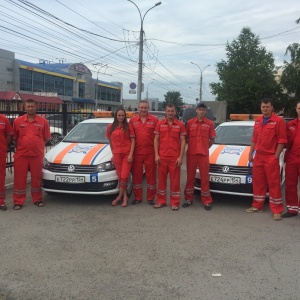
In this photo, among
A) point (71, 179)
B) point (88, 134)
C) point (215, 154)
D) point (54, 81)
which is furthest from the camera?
point (54, 81)

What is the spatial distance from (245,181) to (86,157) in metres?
2.75

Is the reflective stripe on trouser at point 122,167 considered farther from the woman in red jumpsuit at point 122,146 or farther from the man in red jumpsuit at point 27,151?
the man in red jumpsuit at point 27,151

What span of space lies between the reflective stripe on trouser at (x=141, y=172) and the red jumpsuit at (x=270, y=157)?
1.71 metres

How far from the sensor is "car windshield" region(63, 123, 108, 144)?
6.98 meters

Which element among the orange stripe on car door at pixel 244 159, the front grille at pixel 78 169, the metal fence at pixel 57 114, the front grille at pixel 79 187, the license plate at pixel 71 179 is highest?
the metal fence at pixel 57 114

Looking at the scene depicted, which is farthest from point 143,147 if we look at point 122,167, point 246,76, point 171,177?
point 246,76

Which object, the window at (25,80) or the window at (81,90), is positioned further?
the window at (81,90)

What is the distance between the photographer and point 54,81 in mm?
68375

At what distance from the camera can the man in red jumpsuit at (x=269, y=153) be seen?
208 inches

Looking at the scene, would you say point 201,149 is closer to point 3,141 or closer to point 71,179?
point 71,179

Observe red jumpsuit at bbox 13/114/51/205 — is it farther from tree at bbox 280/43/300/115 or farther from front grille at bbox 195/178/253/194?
tree at bbox 280/43/300/115

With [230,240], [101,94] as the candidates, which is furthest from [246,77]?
[101,94]

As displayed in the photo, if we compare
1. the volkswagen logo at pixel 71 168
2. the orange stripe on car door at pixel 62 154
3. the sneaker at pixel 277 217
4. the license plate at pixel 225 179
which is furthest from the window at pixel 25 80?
the sneaker at pixel 277 217

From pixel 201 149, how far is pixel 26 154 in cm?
291
